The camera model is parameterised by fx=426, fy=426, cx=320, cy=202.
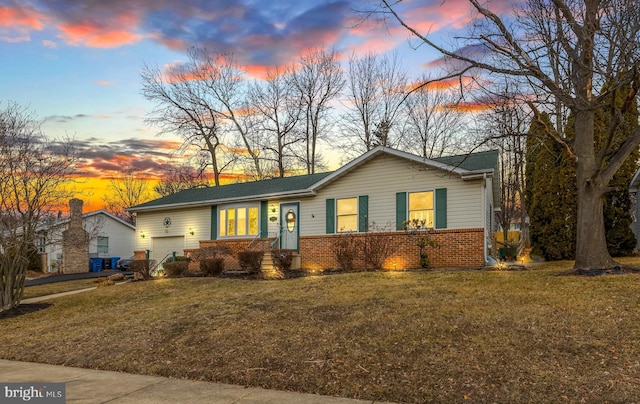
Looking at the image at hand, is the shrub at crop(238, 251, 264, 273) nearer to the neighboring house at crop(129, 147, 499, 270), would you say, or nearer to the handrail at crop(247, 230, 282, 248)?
the neighboring house at crop(129, 147, 499, 270)

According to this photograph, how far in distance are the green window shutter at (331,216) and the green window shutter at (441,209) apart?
417 centimetres

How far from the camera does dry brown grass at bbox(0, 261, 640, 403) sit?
486 cm

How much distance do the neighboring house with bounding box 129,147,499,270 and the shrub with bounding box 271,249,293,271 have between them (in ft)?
3.22

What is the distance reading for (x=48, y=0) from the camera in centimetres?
1228

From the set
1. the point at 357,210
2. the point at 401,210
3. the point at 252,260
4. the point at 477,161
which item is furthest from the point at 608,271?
the point at 252,260

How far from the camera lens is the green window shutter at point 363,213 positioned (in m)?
16.3

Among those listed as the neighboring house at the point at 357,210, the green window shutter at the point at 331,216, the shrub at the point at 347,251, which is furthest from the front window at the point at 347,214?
the shrub at the point at 347,251

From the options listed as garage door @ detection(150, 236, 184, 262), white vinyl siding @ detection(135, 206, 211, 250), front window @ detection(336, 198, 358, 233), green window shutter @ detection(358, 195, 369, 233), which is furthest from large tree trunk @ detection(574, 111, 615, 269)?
garage door @ detection(150, 236, 184, 262)

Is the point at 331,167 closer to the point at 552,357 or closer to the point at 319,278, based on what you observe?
the point at 319,278

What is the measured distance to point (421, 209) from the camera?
15391 mm

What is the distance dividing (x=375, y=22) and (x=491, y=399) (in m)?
8.74

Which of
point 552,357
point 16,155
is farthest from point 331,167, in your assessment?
point 552,357

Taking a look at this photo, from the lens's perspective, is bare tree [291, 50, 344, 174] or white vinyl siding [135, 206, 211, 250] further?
bare tree [291, 50, 344, 174]

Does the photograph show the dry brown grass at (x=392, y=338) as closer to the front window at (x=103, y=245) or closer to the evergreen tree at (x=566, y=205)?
the evergreen tree at (x=566, y=205)
